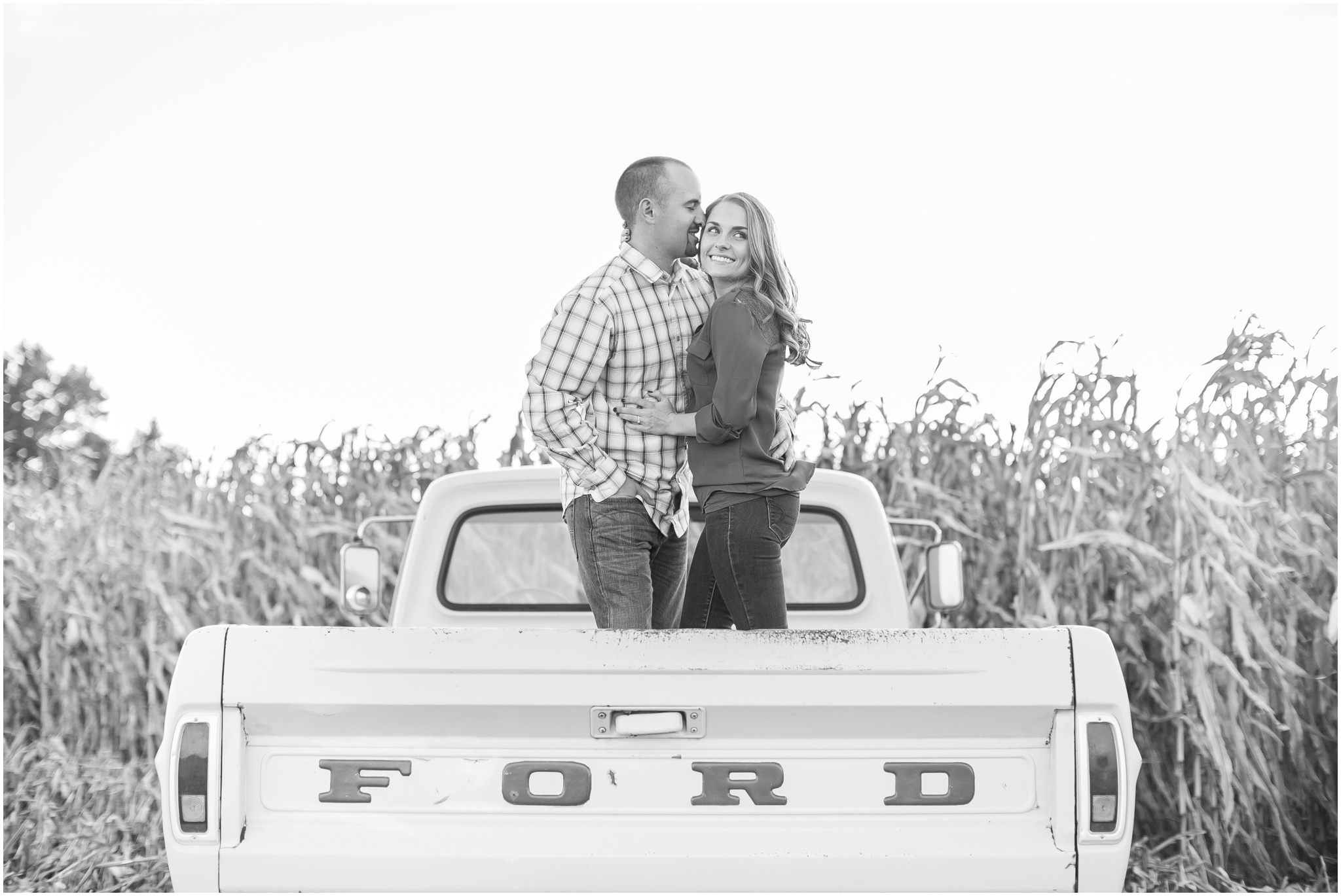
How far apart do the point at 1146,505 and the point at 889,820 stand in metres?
3.05

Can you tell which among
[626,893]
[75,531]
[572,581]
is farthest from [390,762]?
[75,531]

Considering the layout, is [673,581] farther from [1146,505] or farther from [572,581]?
[1146,505]

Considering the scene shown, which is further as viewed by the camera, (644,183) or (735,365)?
(644,183)

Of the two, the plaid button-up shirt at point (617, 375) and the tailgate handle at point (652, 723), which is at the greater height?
the plaid button-up shirt at point (617, 375)

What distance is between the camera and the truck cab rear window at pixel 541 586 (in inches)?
167

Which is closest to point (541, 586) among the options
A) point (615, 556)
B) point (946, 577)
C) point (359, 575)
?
point (359, 575)

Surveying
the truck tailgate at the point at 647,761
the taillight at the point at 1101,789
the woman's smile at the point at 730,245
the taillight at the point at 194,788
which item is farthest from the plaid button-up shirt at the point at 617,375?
the taillight at the point at 1101,789

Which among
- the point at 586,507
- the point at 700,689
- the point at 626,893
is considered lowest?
the point at 626,893

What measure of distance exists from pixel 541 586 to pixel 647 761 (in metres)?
1.99

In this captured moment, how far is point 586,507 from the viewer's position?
115 inches

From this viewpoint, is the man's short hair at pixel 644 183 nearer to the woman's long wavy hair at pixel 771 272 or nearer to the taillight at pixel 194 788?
the woman's long wavy hair at pixel 771 272

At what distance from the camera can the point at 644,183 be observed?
9.94 feet

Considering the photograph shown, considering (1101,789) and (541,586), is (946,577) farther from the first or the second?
(1101,789)

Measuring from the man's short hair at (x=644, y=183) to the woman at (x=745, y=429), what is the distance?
16 centimetres
